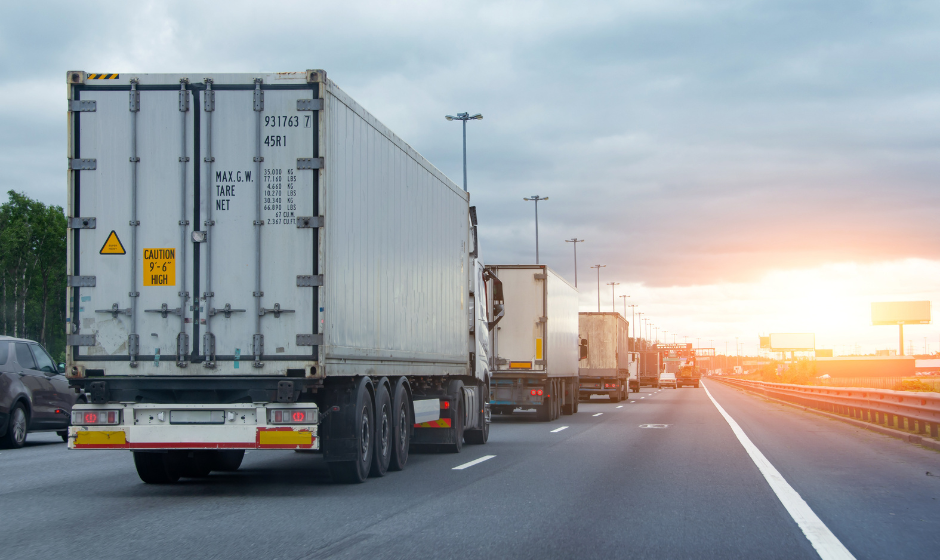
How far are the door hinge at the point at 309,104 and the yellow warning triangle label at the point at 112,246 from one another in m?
2.15

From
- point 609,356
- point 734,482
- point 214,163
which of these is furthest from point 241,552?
point 609,356

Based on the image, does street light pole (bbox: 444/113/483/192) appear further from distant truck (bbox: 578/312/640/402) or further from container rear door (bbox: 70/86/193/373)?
container rear door (bbox: 70/86/193/373)

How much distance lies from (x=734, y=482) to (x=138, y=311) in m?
6.48

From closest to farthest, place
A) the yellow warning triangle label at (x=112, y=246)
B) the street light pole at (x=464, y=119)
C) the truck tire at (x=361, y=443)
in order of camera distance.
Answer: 1. the yellow warning triangle label at (x=112, y=246)
2. the truck tire at (x=361, y=443)
3. the street light pole at (x=464, y=119)

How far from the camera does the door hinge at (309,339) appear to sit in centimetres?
927

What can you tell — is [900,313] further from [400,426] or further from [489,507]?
[489,507]

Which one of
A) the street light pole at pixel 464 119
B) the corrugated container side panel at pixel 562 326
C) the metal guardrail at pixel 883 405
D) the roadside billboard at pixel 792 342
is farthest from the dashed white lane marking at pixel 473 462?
the roadside billboard at pixel 792 342

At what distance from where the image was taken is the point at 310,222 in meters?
9.43

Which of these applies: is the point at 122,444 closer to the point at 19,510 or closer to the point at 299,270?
the point at 19,510

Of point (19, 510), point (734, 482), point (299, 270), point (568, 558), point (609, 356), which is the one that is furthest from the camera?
point (609, 356)

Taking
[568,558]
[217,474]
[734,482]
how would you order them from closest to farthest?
[568,558]
[734,482]
[217,474]

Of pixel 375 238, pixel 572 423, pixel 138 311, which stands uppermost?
pixel 375 238

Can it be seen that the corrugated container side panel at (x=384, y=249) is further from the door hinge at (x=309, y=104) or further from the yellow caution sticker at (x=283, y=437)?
the yellow caution sticker at (x=283, y=437)

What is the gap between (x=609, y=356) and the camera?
1554 inches
